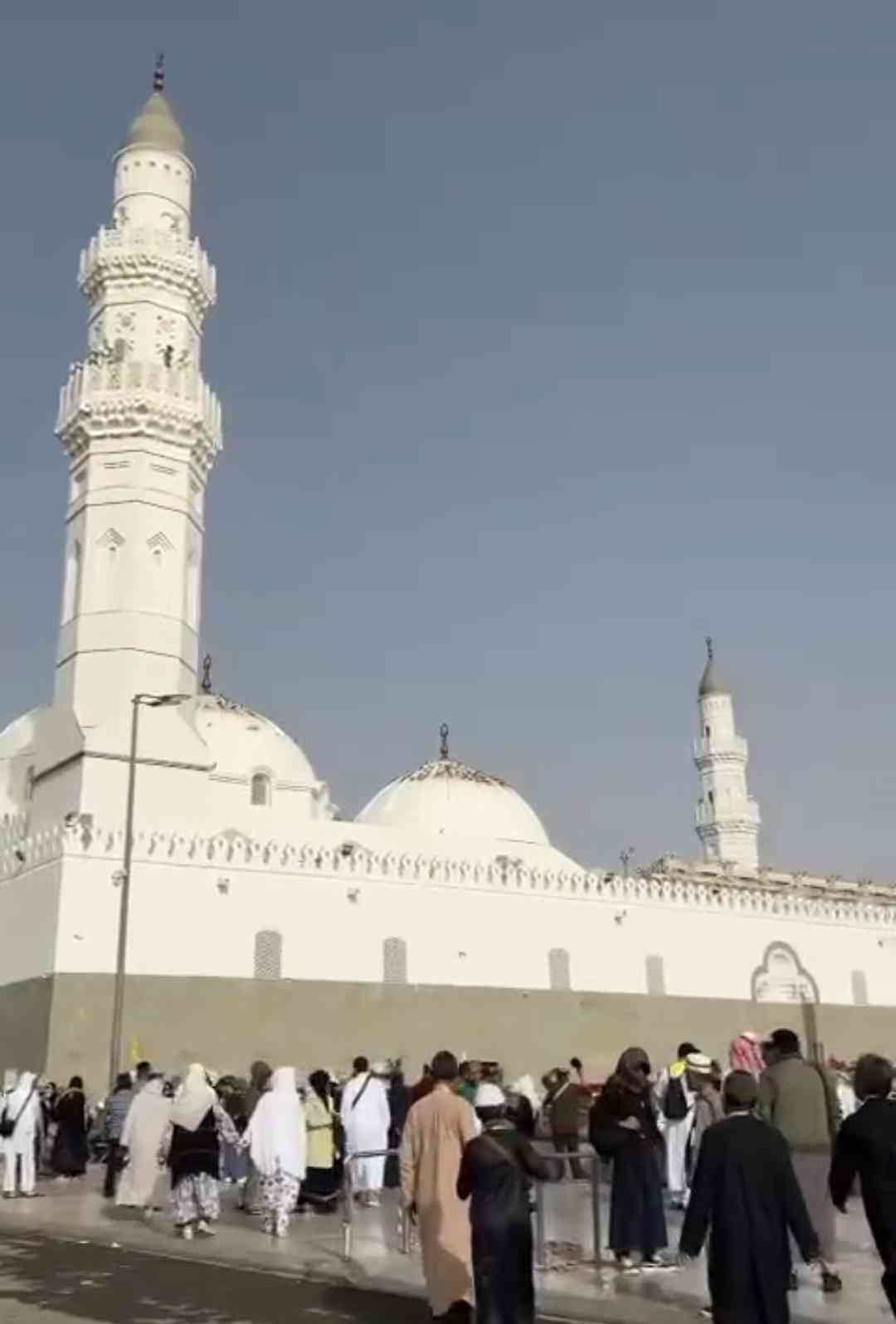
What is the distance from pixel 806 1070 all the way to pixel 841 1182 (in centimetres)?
282

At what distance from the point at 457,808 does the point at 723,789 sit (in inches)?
643

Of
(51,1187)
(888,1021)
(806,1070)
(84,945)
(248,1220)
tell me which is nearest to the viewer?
(806,1070)

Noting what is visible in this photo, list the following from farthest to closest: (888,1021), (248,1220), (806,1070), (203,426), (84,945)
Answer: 1. (888,1021)
2. (203,426)
3. (84,945)
4. (248,1220)
5. (806,1070)

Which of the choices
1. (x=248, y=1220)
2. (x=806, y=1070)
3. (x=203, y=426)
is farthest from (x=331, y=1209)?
(x=203, y=426)

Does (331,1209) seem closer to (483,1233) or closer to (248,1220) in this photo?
(248,1220)

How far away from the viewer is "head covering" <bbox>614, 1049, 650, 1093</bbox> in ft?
27.4

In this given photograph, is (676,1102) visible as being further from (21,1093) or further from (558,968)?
(558,968)

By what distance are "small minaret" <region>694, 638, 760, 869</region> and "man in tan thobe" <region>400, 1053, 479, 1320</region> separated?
41.6 m

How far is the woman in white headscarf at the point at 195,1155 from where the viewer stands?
10453 millimetres

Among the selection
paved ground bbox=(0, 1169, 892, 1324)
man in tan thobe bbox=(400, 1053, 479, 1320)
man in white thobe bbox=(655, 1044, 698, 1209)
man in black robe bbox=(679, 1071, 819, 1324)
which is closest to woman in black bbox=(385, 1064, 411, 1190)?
paved ground bbox=(0, 1169, 892, 1324)

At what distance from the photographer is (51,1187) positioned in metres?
14.9

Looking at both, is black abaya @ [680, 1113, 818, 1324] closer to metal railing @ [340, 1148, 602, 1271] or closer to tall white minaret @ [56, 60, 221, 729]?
metal railing @ [340, 1148, 602, 1271]

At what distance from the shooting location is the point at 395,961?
2586cm

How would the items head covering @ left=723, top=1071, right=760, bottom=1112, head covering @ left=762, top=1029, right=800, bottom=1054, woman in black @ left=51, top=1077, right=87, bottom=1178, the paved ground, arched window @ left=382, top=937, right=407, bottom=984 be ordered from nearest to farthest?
head covering @ left=723, top=1071, right=760, bottom=1112 → the paved ground → head covering @ left=762, top=1029, right=800, bottom=1054 → woman in black @ left=51, top=1077, right=87, bottom=1178 → arched window @ left=382, top=937, right=407, bottom=984
